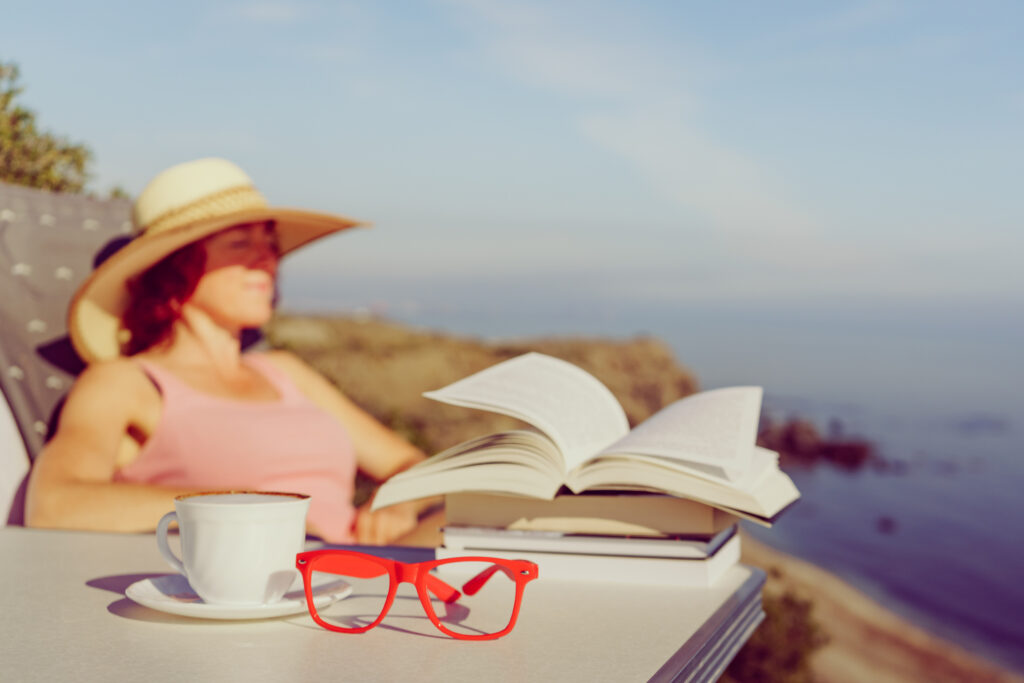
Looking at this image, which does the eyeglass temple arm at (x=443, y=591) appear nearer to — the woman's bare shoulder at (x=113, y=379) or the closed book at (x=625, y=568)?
the closed book at (x=625, y=568)

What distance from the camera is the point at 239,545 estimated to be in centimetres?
89

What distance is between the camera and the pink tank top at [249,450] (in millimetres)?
2205

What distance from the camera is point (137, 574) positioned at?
114 centimetres

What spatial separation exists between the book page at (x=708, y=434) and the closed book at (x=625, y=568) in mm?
115

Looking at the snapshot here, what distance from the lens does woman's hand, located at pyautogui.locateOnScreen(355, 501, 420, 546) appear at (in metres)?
2.02

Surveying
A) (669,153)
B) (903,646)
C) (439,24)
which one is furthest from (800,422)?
(439,24)

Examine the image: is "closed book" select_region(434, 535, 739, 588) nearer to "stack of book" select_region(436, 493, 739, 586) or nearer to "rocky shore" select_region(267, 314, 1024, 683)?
"stack of book" select_region(436, 493, 739, 586)

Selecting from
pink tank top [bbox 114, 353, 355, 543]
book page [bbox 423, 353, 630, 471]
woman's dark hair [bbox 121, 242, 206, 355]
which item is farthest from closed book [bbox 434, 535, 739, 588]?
woman's dark hair [bbox 121, 242, 206, 355]

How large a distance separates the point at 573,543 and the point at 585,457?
0.16 m

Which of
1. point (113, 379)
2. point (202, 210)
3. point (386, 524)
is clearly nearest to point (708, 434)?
point (386, 524)

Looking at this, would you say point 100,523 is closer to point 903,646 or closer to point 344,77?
point 344,77

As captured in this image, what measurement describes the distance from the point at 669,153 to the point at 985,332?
1604 cm

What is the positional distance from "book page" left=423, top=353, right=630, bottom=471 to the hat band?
45.8 inches

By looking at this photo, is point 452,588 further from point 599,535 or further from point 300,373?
point 300,373
